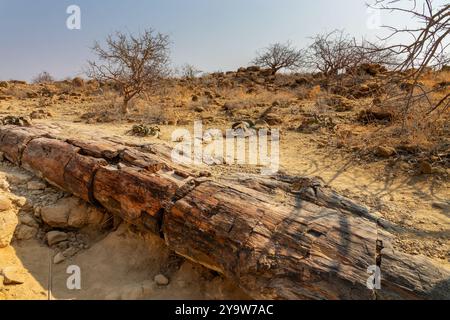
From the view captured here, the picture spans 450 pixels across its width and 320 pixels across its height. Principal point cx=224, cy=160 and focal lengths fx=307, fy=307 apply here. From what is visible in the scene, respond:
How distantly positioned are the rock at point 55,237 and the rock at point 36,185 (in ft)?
2.18

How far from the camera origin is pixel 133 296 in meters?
2.22

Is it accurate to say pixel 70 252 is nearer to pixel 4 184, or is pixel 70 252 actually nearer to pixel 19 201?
pixel 19 201

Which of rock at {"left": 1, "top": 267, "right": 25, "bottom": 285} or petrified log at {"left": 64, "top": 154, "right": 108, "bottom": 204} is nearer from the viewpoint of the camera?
rock at {"left": 1, "top": 267, "right": 25, "bottom": 285}

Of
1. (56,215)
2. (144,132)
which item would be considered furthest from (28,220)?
(144,132)

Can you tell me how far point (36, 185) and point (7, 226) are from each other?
667mm

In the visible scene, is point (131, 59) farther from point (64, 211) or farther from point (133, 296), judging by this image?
point (133, 296)

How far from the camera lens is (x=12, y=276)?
232 cm

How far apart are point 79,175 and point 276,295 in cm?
221

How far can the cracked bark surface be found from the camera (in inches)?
69.4

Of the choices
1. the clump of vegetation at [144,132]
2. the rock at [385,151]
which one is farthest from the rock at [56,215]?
the rock at [385,151]

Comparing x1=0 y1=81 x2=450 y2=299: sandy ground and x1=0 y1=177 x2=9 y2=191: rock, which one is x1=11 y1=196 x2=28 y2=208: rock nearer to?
x1=0 y1=177 x2=9 y2=191: rock

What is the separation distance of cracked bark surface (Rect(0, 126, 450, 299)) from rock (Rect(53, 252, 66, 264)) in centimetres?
54

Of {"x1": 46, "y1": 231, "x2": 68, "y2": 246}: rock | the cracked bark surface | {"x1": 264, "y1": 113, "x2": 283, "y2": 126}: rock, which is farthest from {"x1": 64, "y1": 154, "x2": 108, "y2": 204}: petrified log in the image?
{"x1": 264, "y1": 113, "x2": 283, "y2": 126}: rock
